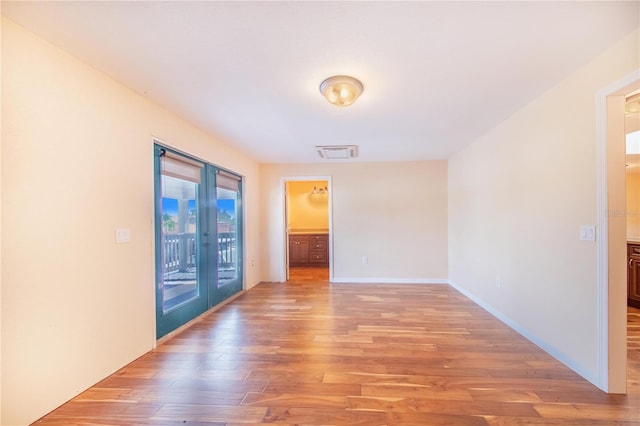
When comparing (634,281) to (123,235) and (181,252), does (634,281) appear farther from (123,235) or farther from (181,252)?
(123,235)

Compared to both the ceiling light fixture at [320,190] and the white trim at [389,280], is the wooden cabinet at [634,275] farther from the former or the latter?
the ceiling light fixture at [320,190]

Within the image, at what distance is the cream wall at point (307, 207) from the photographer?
24.1 ft

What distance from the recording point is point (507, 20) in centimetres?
140

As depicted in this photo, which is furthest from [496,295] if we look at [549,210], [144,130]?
[144,130]

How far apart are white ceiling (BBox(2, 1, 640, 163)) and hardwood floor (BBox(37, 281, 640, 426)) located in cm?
226

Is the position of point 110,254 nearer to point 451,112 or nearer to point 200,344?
point 200,344

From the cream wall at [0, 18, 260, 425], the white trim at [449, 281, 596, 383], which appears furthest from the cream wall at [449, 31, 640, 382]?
the cream wall at [0, 18, 260, 425]

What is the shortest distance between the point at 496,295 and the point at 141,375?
3.69m

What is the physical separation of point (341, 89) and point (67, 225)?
212 cm

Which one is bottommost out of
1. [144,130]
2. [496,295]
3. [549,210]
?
[496,295]

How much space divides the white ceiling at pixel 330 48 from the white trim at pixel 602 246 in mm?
438

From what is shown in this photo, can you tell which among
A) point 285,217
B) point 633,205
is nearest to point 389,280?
point 285,217

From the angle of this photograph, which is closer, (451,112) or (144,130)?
(144,130)

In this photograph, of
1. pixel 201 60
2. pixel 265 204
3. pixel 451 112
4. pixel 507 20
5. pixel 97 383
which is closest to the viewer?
pixel 507 20
